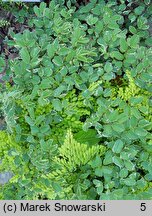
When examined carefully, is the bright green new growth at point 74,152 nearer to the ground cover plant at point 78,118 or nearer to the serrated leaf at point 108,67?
the ground cover plant at point 78,118

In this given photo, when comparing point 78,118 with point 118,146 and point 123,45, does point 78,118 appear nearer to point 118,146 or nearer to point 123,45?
point 118,146

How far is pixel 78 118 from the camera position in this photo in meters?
2.04

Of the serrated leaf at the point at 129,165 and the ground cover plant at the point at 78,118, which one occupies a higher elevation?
the ground cover plant at the point at 78,118

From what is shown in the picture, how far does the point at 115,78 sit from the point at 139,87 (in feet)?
0.75

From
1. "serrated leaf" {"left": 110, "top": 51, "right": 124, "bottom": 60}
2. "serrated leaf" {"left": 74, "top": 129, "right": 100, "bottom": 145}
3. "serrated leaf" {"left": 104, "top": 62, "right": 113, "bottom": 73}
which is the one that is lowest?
"serrated leaf" {"left": 74, "top": 129, "right": 100, "bottom": 145}

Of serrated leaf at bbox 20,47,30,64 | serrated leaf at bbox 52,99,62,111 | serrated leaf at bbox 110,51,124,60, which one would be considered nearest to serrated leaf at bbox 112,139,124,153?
serrated leaf at bbox 52,99,62,111

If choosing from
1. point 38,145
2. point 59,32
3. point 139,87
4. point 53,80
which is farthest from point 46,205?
point 59,32

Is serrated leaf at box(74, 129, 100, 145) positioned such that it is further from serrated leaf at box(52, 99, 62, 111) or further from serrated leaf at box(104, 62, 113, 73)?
serrated leaf at box(104, 62, 113, 73)

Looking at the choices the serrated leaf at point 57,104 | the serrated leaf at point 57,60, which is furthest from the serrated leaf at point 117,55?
the serrated leaf at point 57,104

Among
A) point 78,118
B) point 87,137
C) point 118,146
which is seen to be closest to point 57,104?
point 78,118

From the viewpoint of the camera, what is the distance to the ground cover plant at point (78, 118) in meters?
1.91

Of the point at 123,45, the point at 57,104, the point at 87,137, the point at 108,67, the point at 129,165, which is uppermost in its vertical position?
the point at 123,45

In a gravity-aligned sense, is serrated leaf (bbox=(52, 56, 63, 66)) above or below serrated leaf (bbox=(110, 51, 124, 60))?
below

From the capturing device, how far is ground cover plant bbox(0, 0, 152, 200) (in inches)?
75.1
